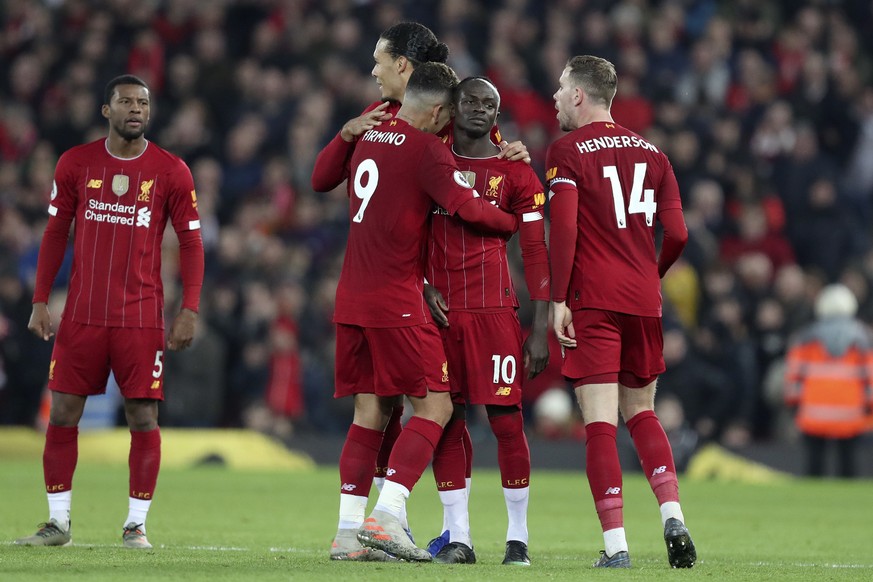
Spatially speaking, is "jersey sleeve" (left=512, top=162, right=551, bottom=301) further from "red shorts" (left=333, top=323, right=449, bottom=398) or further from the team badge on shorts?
the team badge on shorts

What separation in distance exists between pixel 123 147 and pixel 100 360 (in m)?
1.13

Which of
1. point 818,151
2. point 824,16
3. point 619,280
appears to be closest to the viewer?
point 619,280

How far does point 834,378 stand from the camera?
15.2m

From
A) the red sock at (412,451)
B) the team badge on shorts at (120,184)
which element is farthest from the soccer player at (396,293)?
the team badge on shorts at (120,184)

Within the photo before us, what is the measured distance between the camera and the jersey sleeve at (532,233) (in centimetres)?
757

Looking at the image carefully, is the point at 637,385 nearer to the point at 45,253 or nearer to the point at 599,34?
the point at 45,253

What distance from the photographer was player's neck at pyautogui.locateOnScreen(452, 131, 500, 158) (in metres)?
7.71

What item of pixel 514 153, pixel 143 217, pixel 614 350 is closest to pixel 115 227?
pixel 143 217

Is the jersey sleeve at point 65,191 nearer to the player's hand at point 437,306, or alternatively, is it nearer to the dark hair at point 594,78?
the player's hand at point 437,306

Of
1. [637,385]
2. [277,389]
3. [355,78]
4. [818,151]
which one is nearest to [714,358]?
[818,151]

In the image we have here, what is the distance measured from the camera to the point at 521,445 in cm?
768

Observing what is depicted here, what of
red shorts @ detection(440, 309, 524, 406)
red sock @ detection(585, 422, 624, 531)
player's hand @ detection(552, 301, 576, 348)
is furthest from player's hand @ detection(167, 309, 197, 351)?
red sock @ detection(585, 422, 624, 531)

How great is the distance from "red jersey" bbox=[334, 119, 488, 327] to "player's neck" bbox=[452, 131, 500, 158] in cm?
34

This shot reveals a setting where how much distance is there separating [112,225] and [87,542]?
5.52 ft
